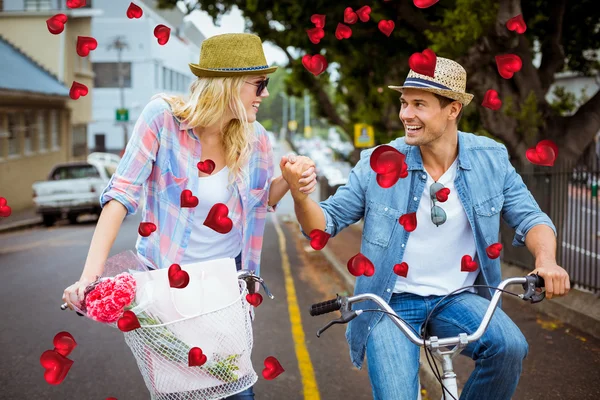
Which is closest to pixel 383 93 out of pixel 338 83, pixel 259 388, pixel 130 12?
pixel 338 83

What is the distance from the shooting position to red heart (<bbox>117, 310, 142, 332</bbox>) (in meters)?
2.58

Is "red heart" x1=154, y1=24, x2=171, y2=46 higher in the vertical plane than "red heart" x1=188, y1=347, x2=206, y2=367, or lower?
higher

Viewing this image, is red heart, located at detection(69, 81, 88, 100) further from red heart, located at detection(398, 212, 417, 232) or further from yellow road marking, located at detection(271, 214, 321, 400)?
yellow road marking, located at detection(271, 214, 321, 400)

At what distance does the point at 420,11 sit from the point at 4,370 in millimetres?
8308

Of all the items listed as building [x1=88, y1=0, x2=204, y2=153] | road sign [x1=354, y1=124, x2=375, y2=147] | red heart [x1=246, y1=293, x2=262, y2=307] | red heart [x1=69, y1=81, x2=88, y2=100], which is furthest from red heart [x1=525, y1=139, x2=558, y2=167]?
building [x1=88, y1=0, x2=204, y2=153]

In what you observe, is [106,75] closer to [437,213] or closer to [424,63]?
[424,63]

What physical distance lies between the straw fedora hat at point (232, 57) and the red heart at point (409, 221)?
0.85m

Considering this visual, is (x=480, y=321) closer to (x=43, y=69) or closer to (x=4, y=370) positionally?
(x=4, y=370)

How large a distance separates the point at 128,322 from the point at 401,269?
4.05ft

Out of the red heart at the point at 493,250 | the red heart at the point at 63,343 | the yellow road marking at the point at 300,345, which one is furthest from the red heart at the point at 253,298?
the yellow road marking at the point at 300,345

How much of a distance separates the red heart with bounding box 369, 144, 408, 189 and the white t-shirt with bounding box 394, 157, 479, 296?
0.54 ft

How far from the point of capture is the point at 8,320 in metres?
8.51

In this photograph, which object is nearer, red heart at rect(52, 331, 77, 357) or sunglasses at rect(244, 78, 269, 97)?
red heart at rect(52, 331, 77, 357)

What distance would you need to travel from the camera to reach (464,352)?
3.28m
